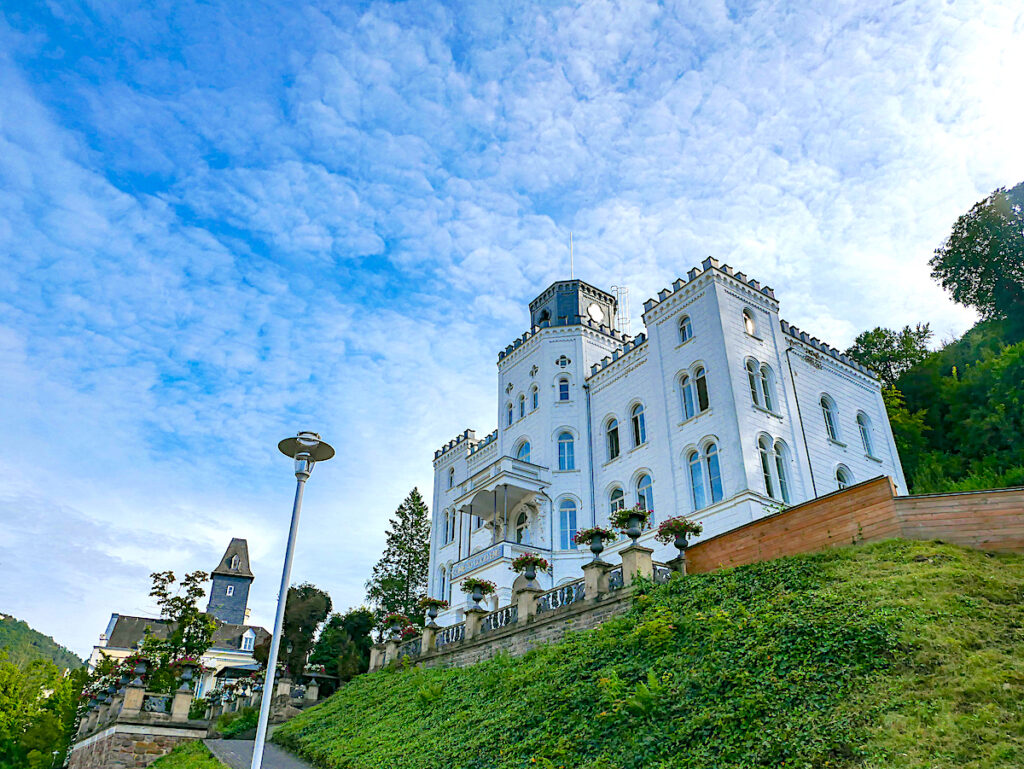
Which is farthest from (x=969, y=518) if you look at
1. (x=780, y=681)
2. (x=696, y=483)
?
(x=696, y=483)

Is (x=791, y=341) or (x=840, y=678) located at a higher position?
(x=791, y=341)

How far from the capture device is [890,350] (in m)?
43.2

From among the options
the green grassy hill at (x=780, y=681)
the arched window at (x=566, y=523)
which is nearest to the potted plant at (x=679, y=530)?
the green grassy hill at (x=780, y=681)

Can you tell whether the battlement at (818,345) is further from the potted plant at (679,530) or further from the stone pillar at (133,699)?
the stone pillar at (133,699)

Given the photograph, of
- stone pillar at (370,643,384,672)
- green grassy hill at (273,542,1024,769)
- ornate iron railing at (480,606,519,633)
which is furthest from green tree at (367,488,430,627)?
green grassy hill at (273,542,1024,769)

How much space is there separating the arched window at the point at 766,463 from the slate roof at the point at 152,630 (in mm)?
55875

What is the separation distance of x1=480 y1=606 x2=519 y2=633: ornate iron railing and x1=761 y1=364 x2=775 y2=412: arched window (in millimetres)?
11795

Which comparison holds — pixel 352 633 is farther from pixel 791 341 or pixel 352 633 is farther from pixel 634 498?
pixel 791 341

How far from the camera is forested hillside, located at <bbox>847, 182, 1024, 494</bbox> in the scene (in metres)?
29.1

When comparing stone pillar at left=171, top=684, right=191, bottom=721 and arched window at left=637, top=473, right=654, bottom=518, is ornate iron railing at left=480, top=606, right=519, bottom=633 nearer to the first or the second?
arched window at left=637, top=473, right=654, bottom=518

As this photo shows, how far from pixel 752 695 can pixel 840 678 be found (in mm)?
1061

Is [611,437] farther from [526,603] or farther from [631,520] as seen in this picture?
[631,520]

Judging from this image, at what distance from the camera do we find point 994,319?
120 ft

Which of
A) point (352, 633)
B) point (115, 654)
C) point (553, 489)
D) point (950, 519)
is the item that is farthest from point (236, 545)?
point (950, 519)
